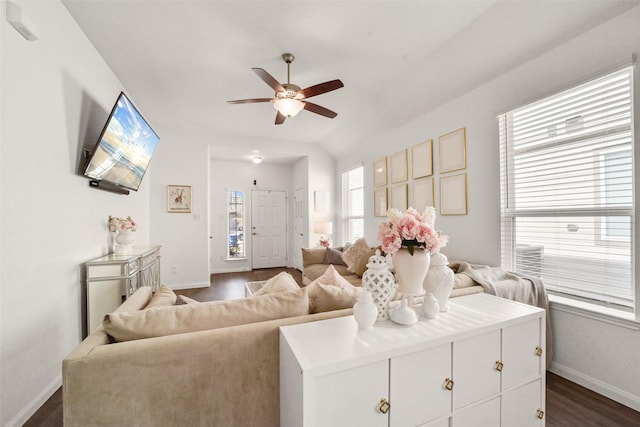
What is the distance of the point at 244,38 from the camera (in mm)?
2447

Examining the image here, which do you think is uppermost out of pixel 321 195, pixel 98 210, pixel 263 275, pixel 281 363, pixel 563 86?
pixel 563 86

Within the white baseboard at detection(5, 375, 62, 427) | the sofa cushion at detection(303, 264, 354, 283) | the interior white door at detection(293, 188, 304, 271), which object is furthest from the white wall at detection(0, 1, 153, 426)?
the interior white door at detection(293, 188, 304, 271)

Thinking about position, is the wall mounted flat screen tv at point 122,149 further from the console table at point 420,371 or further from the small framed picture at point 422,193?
the small framed picture at point 422,193

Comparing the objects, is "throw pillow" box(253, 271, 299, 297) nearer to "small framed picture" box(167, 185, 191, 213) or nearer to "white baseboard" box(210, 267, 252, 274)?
"small framed picture" box(167, 185, 191, 213)

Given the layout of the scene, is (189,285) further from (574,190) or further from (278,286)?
(574,190)

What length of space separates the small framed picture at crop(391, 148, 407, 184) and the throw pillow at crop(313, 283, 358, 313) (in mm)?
2746

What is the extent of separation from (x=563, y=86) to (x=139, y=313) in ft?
→ 10.5

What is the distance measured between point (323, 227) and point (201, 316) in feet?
13.8

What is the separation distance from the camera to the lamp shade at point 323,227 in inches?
210

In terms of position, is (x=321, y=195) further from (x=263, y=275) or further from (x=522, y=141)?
(x=522, y=141)

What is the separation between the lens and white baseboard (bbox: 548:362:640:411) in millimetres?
1715

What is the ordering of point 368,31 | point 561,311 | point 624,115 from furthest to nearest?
point 368,31 → point 561,311 → point 624,115

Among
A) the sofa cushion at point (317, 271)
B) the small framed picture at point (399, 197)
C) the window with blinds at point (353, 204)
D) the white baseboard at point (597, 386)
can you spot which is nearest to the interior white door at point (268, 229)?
the window with blinds at point (353, 204)

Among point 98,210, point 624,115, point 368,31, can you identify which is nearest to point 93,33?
point 98,210
